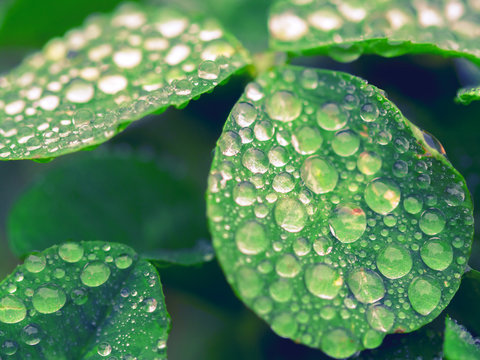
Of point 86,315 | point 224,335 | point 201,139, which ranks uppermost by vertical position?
point 86,315

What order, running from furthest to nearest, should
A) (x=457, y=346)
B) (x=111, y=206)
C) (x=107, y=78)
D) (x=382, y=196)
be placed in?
(x=111, y=206) < (x=107, y=78) < (x=382, y=196) < (x=457, y=346)

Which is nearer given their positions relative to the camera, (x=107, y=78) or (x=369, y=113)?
(x=369, y=113)

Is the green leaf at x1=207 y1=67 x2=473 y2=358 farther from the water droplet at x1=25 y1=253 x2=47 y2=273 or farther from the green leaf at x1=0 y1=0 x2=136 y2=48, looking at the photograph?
the green leaf at x1=0 y1=0 x2=136 y2=48

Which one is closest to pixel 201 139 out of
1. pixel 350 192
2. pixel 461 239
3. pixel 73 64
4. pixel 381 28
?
pixel 73 64

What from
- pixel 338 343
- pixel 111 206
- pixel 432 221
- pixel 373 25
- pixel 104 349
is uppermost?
pixel 373 25

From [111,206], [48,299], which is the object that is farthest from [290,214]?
[111,206]

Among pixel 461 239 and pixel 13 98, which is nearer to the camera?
pixel 461 239

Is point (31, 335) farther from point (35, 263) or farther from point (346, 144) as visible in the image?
point (346, 144)

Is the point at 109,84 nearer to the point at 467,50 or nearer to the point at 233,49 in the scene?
the point at 233,49
